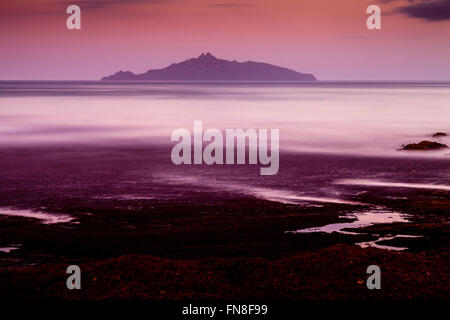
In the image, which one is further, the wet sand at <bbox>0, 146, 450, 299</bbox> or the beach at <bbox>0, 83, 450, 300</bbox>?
the beach at <bbox>0, 83, 450, 300</bbox>

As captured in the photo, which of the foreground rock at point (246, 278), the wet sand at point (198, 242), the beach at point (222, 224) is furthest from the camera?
the beach at point (222, 224)

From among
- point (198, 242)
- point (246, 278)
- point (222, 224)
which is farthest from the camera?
point (222, 224)

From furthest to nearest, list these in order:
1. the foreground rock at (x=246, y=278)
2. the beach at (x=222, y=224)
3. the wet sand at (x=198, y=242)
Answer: the beach at (x=222, y=224)
the wet sand at (x=198, y=242)
the foreground rock at (x=246, y=278)

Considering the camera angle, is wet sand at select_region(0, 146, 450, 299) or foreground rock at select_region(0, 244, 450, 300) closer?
foreground rock at select_region(0, 244, 450, 300)

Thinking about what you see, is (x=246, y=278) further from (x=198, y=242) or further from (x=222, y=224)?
(x=222, y=224)

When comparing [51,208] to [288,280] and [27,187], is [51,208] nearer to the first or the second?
[27,187]

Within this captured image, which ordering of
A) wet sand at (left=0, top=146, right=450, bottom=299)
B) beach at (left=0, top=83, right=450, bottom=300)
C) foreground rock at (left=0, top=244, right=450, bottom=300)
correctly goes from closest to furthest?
1. foreground rock at (left=0, top=244, right=450, bottom=300)
2. wet sand at (left=0, top=146, right=450, bottom=299)
3. beach at (left=0, top=83, right=450, bottom=300)

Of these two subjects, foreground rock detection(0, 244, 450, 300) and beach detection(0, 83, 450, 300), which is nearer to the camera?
foreground rock detection(0, 244, 450, 300)

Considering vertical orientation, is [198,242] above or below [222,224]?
below

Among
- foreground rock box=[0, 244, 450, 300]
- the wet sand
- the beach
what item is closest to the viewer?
foreground rock box=[0, 244, 450, 300]

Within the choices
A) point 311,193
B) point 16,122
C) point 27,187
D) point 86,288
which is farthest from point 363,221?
point 16,122

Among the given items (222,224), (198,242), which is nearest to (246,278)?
(198,242)

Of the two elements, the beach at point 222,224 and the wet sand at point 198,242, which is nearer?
the wet sand at point 198,242
